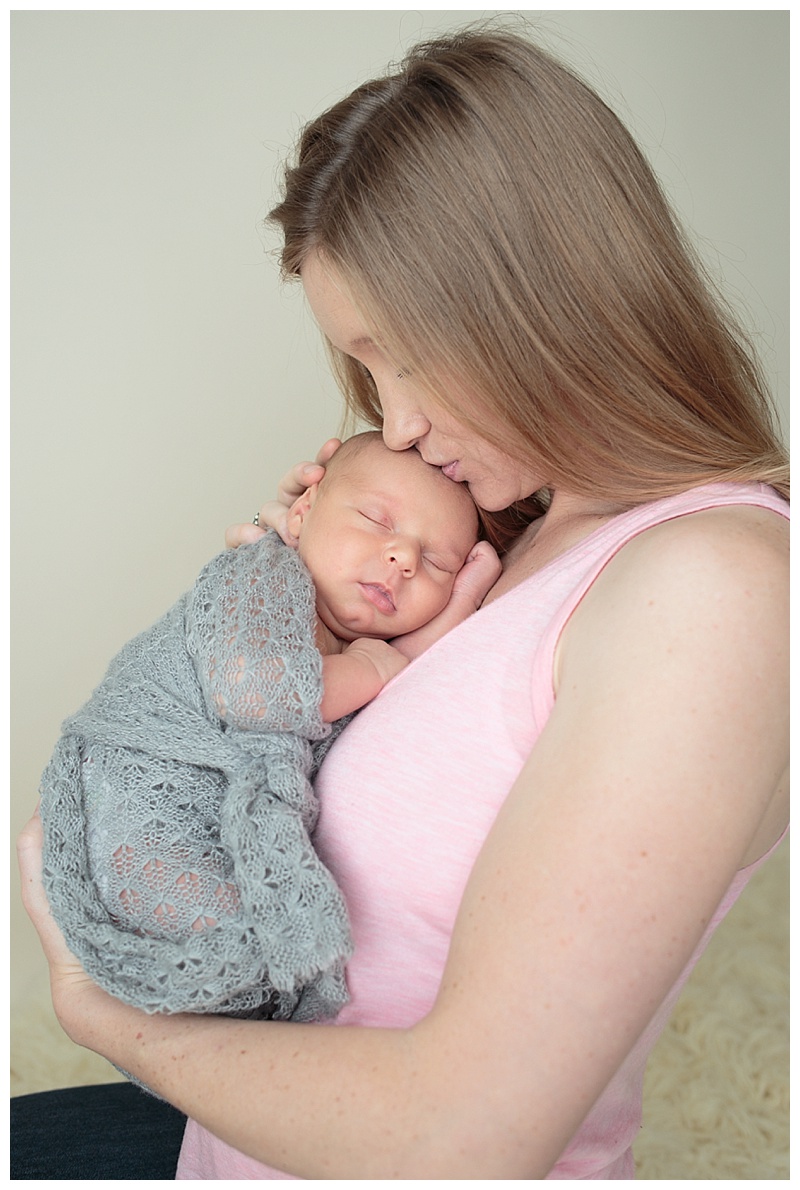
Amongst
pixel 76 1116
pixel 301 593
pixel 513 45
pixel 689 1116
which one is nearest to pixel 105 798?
pixel 301 593

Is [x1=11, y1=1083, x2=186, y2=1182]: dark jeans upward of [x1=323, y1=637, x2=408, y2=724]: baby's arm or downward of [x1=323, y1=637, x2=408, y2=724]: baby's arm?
downward

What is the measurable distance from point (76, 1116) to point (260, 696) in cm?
76

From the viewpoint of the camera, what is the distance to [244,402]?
2.63 meters

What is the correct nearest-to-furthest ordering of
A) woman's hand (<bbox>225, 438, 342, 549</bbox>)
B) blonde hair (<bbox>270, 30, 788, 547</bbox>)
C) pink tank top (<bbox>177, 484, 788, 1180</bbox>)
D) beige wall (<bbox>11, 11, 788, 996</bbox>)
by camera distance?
pink tank top (<bbox>177, 484, 788, 1180</bbox>) → blonde hair (<bbox>270, 30, 788, 547</bbox>) → woman's hand (<bbox>225, 438, 342, 549</bbox>) → beige wall (<bbox>11, 11, 788, 996</bbox>)

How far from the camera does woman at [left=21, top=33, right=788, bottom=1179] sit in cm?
82

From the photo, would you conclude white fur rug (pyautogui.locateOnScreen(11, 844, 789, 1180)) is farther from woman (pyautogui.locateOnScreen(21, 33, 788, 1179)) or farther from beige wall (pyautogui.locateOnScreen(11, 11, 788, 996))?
woman (pyautogui.locateOnScreen(21, 33, 788, 1179))

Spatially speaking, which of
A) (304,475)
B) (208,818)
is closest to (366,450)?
(304,475)

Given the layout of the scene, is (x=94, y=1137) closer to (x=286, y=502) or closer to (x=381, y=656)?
(x=381, y=656)

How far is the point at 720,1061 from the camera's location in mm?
2297

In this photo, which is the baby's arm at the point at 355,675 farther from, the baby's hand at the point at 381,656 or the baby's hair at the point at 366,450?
the baby's hair at the point at 366,450

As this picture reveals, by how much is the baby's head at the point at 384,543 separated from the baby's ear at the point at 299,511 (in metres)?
0.05

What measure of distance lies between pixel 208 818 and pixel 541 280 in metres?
0.71

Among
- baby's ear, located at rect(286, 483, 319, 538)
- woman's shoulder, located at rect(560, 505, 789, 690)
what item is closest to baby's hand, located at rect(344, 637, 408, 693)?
baby's ear, located at rect(286, 483, 319, 538)

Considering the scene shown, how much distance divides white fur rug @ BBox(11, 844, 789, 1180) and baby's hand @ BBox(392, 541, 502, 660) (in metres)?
1.25
